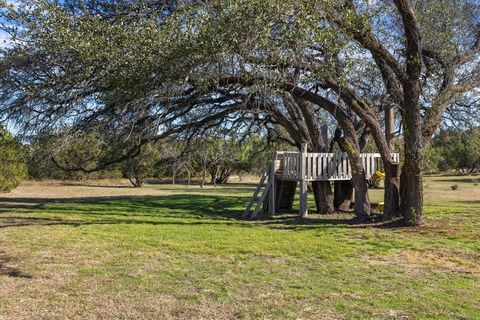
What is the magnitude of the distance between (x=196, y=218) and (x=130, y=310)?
1000 cm

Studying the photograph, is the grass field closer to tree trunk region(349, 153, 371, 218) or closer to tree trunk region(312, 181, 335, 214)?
tree trunk region(349, 153, 371, 218)

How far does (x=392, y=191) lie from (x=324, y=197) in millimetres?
3378

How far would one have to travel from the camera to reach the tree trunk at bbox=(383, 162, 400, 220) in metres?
13.1

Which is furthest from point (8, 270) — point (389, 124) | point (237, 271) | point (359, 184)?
point (389, 124)

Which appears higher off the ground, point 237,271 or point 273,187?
point 273,187

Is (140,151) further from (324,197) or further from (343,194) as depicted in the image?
(343,194)

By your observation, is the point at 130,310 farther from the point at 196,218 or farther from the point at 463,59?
the point at 463,59

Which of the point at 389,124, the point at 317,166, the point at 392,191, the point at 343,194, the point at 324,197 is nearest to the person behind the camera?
the point at 392,191

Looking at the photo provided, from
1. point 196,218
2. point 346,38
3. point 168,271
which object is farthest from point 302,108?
point 168,271

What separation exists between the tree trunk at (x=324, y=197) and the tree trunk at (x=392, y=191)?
3.07 metres

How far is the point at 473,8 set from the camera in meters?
14.2

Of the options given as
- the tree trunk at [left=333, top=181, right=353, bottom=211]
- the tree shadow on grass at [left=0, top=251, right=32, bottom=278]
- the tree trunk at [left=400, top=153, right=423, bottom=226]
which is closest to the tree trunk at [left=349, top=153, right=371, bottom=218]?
the tree trunk at [left=400, top=153, right=423, bottom=226]

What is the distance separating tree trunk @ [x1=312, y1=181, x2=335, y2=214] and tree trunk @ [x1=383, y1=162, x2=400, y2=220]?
10.1ft

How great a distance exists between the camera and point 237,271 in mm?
7203
